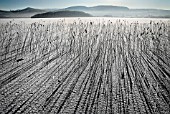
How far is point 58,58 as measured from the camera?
23.0 ft

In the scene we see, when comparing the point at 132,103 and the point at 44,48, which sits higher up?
the point at 44,48

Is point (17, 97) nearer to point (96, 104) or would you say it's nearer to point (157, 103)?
point (96, 104)

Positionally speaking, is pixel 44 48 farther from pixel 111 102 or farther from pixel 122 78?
pixel 111 102

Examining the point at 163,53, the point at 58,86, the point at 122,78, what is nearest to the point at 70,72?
the point at 58,86

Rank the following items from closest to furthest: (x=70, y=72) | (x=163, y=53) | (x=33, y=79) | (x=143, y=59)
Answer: (x=33, y=79), (x=70, y=72), (x=143, y=59), (x=163, y=53)

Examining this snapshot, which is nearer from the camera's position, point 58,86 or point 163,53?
point 58,86

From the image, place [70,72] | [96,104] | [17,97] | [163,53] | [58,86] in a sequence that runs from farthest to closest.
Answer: [163,53], [70,72], [58,86], [17,97], [96,104]

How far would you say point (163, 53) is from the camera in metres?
7.77

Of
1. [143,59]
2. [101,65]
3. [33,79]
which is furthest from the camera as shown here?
[143,59]

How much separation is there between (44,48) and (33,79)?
393 cm

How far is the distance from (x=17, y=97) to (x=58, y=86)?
3.27 ft

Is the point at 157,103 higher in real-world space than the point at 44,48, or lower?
lower

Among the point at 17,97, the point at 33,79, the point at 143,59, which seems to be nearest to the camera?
the point at 17,97

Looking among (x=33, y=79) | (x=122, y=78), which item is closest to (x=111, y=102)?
(x=122, y=78)
